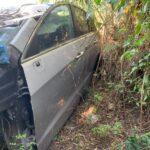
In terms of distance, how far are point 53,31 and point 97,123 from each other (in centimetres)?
137

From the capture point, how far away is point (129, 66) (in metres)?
4.78

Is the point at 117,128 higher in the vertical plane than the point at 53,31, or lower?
lower

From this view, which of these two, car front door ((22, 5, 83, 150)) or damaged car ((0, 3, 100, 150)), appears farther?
car front door ((22, 5, 83, 150))

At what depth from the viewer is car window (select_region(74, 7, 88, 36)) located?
498 centimetres

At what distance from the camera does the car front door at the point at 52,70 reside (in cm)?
314

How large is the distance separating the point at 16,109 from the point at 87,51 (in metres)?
2.30

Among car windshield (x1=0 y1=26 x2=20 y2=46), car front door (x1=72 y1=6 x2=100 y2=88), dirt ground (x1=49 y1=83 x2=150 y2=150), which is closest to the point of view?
car windshield (x1=0 y1=26 x2=20 y2=46)

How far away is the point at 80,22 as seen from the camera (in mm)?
5168

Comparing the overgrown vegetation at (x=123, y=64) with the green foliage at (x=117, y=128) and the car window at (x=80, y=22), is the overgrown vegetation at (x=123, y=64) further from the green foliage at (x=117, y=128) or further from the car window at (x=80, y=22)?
the car window at (x=80, y=22)

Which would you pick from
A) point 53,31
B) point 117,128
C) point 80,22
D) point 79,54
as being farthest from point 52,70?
point 80,22

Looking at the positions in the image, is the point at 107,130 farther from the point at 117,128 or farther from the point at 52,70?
the point at 52,70

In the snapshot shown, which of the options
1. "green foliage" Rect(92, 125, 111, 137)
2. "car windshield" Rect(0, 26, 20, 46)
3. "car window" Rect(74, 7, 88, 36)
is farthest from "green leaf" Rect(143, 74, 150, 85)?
"car windshield" Rect(0, 26, 20, 46)

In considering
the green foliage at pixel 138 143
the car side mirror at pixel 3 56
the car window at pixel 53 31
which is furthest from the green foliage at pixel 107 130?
the car side mirror at pixel 3 56

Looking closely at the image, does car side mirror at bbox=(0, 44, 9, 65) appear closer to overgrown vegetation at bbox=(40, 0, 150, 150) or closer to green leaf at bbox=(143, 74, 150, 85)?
overgrown vegetation at bbox=(40, 0, 150, 150)
